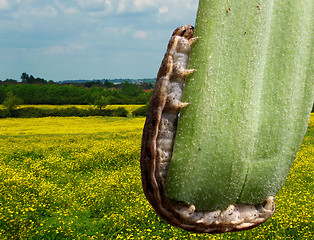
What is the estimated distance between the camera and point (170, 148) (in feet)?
2.73

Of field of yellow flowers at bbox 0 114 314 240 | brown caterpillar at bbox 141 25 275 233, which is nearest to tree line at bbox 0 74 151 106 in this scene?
field of yellow flowers at bbox 0 114 314 240

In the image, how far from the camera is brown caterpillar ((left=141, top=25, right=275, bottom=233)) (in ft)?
2.67

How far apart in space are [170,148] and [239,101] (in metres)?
0.21

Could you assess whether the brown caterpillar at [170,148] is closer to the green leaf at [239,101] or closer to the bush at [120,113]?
the green leaf at [239,101]

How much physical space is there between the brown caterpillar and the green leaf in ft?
0.07

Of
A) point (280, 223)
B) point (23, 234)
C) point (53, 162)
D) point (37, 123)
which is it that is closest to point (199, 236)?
point (280, 223)

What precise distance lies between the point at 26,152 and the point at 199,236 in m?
10.2

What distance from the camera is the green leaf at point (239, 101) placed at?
803 millimetres

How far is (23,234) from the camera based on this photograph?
256 inches

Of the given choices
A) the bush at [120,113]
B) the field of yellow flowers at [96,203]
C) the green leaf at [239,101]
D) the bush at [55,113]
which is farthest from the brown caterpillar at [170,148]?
the bush at [120,113]

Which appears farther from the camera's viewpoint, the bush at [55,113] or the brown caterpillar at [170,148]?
the bush at [55,113]

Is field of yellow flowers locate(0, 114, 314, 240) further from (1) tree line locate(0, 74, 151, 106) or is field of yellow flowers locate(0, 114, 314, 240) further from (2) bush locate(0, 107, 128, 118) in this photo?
(1) tree line locate(0, 74, 151, 106)

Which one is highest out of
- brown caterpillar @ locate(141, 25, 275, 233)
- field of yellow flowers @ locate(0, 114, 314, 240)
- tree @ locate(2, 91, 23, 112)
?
brown caterpillar @ locate(141, 25, 275, 233)

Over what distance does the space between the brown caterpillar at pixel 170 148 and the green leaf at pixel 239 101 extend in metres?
0.02
